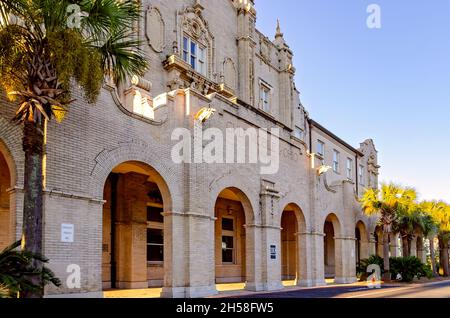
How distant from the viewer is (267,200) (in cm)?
2308

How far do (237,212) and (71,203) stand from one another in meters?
16.8

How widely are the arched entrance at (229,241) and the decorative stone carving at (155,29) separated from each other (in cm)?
824

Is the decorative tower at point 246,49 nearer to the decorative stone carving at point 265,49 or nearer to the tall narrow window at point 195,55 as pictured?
the decorative stone carving at point 265,49

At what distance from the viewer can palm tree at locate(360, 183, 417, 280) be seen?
3288cm

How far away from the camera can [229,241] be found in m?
29.4

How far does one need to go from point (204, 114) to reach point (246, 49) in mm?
11854

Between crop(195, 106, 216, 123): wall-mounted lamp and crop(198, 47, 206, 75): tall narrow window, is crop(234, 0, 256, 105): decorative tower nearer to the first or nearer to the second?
crop(198, 47, 206, 75): tall narrow window

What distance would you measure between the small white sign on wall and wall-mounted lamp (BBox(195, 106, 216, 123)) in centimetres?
697

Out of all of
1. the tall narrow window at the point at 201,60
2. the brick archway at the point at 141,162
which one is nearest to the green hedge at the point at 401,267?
the tall narrow window at the point at 201,60

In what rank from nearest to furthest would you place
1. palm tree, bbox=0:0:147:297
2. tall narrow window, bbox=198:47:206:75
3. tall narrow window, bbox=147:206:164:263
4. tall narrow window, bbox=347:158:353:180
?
palm tree, bbox=0:0:147:297
tall narrow window, bbox=147:206:164:263
tall narrow window, bbox=198:47:206:75
tall narrow window, bbox=347:158:353:180

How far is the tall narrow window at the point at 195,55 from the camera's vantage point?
25922 millimetres

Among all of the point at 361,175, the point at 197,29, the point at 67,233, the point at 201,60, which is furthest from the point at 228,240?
the point at 361,175

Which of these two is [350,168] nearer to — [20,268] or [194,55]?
[194,55]

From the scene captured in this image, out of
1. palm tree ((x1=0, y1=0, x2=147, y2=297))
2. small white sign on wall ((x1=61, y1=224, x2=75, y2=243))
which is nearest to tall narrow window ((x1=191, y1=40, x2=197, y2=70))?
small white sign on wall ((x1=61, y1=224, x2=75, y2=243))
